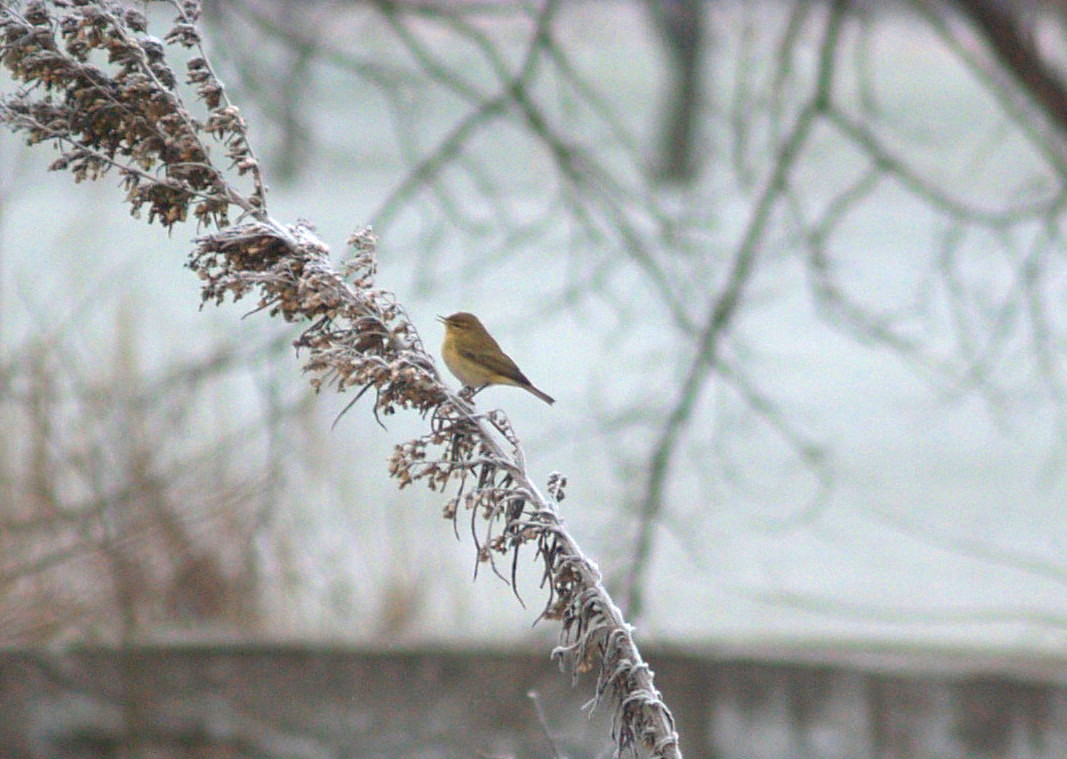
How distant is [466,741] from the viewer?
3359mm

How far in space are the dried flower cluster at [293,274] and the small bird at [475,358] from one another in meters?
0.73

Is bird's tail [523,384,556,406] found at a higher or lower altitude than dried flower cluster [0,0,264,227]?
lower

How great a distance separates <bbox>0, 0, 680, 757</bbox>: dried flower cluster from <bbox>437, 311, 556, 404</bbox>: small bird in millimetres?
734

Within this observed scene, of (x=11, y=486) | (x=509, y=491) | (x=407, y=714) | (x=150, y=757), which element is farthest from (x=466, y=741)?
(x=509, y=491)

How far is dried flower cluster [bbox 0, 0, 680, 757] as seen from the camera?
98 centimetres

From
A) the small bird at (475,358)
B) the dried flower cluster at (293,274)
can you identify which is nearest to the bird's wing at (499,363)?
the small bird at (475,358)

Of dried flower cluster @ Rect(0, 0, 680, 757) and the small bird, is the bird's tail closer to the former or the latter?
the small bird

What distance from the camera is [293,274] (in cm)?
103

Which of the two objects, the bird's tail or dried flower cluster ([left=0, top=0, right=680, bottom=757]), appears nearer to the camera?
dried flower cluster ([left=0, top=0, right=680, bottom=757])

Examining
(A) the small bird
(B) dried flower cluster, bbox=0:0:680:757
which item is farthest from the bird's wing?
(B) dried flower cluster, bbox=0:0:680:757

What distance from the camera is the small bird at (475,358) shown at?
182 cm

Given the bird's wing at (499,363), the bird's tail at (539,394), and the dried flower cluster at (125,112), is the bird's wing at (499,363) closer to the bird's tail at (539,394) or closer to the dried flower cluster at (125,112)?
the bird's tail at (539,394)

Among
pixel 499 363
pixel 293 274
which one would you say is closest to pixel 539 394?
pixel 499 363

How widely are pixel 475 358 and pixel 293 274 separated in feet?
2.88
